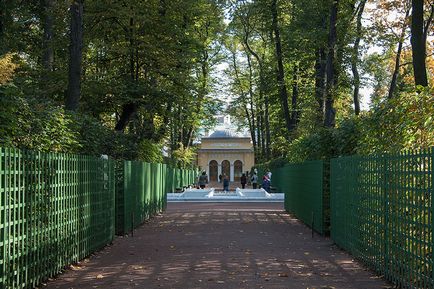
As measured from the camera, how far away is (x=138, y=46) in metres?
25.9

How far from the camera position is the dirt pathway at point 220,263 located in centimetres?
881

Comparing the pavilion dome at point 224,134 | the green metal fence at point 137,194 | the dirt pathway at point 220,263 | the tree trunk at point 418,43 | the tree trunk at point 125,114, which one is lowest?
the dirt pathway at point 220,263

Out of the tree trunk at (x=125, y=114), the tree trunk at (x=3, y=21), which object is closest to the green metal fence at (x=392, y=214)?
the tree trunk at (x=3, y=21)

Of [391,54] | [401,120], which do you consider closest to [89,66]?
[391,54]

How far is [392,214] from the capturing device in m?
8.67

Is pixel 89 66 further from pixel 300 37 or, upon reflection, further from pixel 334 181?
pixel 334 181

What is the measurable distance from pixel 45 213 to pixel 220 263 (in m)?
3.34

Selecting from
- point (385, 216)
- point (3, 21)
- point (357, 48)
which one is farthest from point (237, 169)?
point (385, 216)

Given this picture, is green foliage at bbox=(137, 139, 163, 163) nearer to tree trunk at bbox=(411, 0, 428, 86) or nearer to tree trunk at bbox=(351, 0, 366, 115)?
tree trunk at bbox=(351, 0, 366, 115)

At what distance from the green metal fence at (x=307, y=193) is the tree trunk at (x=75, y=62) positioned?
706 centimetres

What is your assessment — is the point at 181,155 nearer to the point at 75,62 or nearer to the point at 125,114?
the point at 125,114

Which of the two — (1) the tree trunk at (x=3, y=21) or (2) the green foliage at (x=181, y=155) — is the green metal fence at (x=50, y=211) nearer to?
(1) the tree trunk at (x=3, y=21)

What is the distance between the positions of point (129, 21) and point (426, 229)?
2057 centimetres

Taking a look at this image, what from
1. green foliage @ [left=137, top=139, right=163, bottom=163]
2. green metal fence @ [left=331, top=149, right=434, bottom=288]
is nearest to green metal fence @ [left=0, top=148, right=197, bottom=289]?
green metal fence @ [left=331, top=149, right=434, bottom=288]
